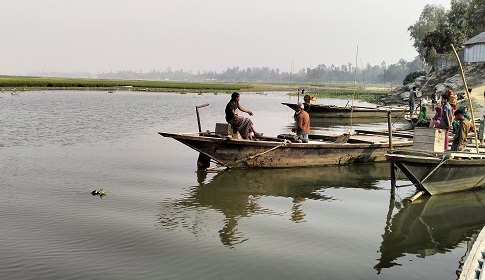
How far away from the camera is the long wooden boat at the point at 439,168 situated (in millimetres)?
10258

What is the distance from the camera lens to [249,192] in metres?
11.6

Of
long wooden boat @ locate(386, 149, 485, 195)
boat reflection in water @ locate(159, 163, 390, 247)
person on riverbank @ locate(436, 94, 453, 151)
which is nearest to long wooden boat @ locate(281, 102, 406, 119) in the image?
boat reflection in water @ locate(159, 163, 390, 247)

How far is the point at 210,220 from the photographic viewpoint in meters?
9.20

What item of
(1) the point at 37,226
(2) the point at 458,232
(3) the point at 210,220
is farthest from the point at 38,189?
(2) the point at 458,232

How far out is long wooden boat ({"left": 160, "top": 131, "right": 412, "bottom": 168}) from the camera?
42.1ft

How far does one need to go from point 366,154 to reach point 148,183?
6.49 m

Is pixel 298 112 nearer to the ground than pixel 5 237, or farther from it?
farther from it

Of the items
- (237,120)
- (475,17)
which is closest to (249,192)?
(237,120)

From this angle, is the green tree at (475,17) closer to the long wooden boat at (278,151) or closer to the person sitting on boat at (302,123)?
the long wooden boat at (278,151)

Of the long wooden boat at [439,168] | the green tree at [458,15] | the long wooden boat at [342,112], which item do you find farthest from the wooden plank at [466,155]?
the green tree at [458,15]

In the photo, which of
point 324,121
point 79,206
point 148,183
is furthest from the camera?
point 324,121

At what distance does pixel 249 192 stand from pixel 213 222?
263cm

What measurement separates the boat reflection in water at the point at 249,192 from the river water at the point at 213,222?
0.03 metres

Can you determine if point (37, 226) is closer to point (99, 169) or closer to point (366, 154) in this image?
point (99, 169)
